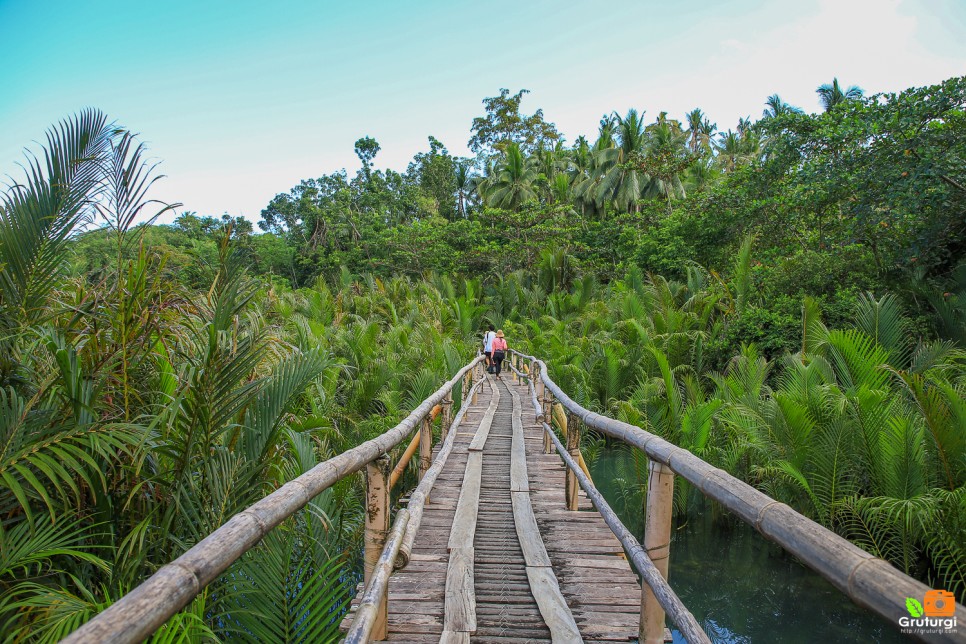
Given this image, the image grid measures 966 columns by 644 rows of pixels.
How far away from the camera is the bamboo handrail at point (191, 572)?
0.85 metres

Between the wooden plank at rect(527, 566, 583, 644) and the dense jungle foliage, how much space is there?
1.07 meters

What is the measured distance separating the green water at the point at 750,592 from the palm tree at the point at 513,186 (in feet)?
66.8

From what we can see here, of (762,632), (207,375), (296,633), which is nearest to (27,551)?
(207,375)

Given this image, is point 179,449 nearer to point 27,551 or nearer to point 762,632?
point 27,551

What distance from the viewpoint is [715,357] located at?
10258 mm

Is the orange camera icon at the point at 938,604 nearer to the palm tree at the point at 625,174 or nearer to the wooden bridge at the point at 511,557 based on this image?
the wooden bridge at the point at 511,557

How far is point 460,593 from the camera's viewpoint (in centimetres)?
241

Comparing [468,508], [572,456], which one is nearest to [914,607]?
[468,508]

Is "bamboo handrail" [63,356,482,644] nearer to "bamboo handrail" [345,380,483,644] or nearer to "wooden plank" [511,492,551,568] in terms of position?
"bamboo handrail" [345,380,483,644]

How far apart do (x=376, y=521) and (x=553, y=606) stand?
89cm

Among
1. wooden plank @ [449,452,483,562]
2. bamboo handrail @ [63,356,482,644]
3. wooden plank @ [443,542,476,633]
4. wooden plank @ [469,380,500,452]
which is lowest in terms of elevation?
wooden plank @ [469,380,500,452]

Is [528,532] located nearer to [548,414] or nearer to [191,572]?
[191,572]

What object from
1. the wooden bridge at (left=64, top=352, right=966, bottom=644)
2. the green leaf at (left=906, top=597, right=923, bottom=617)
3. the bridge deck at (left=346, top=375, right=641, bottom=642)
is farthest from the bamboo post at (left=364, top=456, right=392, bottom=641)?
the green leaf at (left=906, top=597, right=923, bottom=617)

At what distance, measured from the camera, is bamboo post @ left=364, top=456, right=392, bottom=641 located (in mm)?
2080
